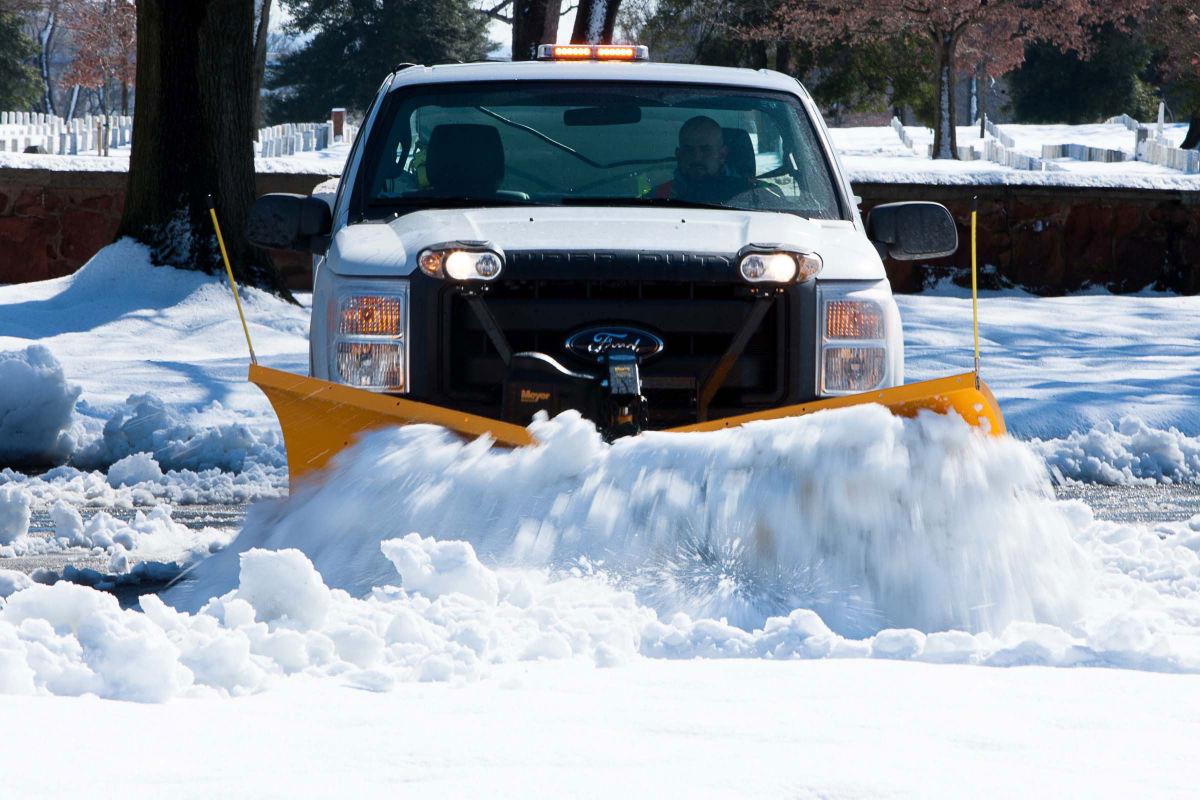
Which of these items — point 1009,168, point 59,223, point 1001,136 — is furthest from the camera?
point 1001,136

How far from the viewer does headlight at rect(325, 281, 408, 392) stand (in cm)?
359

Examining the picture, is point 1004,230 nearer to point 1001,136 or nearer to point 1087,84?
point 1001,136

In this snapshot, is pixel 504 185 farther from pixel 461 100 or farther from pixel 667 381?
pixel 667 381

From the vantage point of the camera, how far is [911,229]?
4.36 m

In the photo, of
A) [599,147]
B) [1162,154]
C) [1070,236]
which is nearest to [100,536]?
[599,147]

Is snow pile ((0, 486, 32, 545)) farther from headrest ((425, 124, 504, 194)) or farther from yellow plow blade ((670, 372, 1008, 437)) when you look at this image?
yellow plow blade ((670, 372, 1008, 437))

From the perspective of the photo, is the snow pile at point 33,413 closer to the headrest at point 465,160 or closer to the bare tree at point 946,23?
the headrest at point 465,160

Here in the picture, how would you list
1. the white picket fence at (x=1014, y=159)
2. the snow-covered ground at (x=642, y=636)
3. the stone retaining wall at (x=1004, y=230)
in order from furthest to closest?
the white picket fence at (x=1014, y=159) → the stone retaining wall at (x=1004, y=230) → the snow-covered ground at (x=642, y=636)

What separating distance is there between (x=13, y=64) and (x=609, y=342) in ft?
193

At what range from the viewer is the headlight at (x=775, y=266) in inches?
139

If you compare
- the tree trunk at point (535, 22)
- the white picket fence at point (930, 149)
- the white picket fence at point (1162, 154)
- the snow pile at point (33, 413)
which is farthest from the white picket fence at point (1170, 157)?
the snow pile at point (33, 413)

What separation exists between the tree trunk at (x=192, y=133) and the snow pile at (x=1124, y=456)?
6.32 m

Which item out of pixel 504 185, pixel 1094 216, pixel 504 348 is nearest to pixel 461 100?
pixel 504 185

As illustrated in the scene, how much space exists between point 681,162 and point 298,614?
7.49 feet
